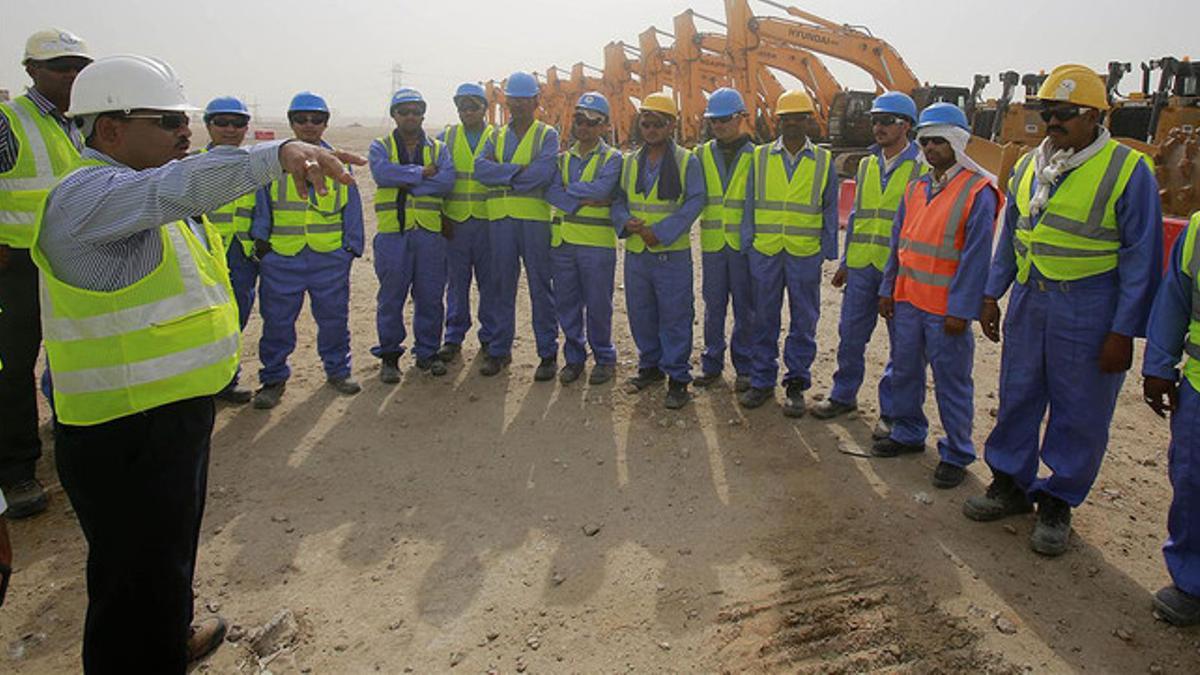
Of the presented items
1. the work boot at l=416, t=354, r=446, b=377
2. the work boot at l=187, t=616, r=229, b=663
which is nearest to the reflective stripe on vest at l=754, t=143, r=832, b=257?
the work boot at l=416, t=354, r=446, b=377

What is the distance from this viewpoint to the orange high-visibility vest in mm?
3855

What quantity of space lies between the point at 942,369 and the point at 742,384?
163cm

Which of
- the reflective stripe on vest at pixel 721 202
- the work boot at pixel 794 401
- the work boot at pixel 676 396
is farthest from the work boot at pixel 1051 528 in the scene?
the reflective stripe on vest at pixel 721 202

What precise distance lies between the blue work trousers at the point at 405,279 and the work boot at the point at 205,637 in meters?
2.95

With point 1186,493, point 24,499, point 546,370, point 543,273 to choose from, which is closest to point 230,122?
point 543,273

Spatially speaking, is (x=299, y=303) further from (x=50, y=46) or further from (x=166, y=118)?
(x=166, y=118)

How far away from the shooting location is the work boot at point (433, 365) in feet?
18.8

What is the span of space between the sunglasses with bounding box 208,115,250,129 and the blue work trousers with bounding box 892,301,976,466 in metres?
4.50

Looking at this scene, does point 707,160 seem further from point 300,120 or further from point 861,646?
point 861,646

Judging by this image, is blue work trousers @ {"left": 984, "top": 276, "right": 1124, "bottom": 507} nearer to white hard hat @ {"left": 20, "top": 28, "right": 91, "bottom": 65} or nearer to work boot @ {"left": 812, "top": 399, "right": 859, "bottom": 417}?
work boot @ {"left": 812, "top": 399, "right": 859, "bottom": 417}

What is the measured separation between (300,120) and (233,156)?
11.8ft

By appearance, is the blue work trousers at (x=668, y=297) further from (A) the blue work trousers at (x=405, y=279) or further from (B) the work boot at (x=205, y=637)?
(B) the work boot at (x=205, y=637)

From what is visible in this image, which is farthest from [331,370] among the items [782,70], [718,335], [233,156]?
[782,70]

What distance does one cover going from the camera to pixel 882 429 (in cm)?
456
